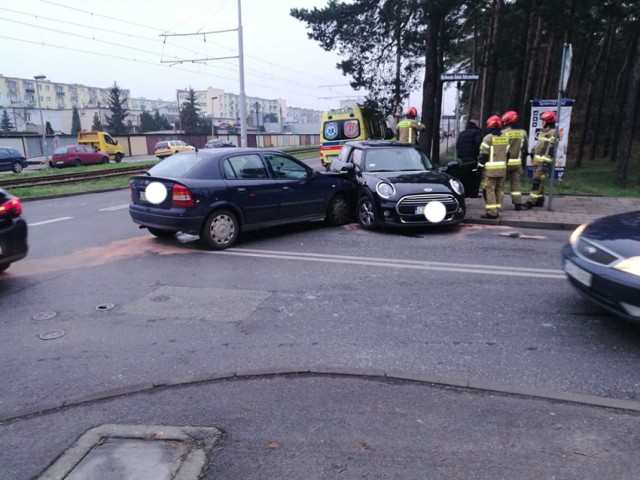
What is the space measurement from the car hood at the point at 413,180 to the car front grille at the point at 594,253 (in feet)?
13.8

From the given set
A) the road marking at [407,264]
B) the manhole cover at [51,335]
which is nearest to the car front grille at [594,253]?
the road marking at [407,264]

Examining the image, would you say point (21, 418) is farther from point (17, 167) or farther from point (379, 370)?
point (17, 167)

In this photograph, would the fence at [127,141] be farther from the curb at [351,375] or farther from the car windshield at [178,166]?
the curb at [351,375]

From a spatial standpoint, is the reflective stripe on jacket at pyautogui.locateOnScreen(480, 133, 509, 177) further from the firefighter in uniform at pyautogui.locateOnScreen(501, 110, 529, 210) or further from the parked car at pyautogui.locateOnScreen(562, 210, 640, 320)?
the parked car at pyautogui.locateOnScreen(562, 210, 640, 320)

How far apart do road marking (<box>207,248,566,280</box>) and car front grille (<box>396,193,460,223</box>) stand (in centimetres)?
170

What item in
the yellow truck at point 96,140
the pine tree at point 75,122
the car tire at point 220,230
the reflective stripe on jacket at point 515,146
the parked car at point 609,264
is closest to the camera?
the parked car at point 609,264

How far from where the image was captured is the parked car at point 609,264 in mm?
4082

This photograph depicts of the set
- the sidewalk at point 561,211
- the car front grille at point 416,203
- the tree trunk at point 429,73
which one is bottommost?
the sidewalk at point 561,211

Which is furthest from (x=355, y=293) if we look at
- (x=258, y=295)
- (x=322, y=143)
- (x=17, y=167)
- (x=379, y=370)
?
(x=17, y=167)

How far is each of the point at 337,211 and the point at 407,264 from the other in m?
3.09

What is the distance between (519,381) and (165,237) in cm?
671

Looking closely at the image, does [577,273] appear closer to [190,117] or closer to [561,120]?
[561,120]

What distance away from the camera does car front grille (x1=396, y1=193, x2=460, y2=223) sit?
872 centimetres

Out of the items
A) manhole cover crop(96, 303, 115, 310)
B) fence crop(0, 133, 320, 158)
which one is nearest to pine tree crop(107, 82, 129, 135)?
fence crop(0, 133, 320, 158)
